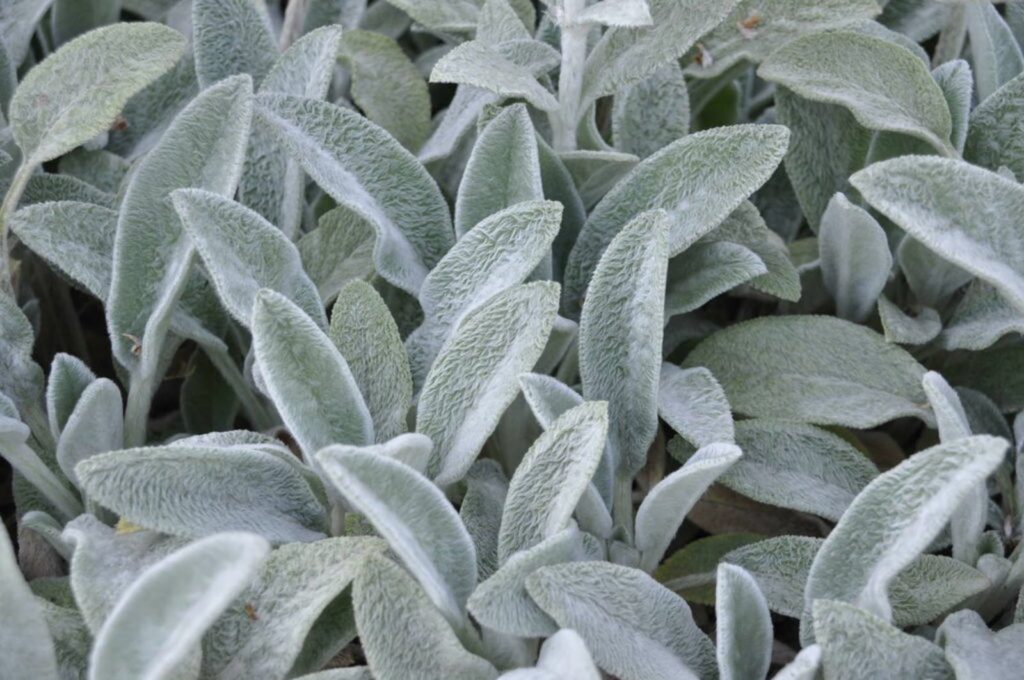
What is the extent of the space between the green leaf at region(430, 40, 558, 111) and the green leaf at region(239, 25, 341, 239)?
0.14 meters

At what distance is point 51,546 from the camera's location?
1.02 m

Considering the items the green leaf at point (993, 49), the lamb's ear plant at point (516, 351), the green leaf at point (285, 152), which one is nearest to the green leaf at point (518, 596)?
the lamb's ear plant at point (516, 351)

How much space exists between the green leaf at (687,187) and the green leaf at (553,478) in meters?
0.24

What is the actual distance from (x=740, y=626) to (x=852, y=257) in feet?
1.33

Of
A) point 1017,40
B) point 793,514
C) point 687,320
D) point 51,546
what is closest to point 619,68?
point 687,320

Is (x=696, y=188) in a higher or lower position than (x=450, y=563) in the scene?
higher

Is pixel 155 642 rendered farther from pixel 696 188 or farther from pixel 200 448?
pixel 696 188

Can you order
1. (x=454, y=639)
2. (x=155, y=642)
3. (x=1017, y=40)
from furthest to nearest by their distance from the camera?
(x=1017, y=40)
(x=454, y=639)
(x=155, y=642)

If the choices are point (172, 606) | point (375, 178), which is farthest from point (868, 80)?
point (172, 606)

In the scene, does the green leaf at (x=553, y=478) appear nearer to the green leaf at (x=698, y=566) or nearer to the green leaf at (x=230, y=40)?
the green leaf at (x=698, y=566)

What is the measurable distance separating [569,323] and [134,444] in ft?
1.26

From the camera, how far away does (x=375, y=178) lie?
109 centimetres

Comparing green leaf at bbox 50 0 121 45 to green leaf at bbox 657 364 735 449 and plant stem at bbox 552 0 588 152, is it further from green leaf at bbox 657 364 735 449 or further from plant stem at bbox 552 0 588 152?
green leaf at bbox 657 364 735 449

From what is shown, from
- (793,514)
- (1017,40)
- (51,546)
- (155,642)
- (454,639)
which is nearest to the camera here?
(155,642)
